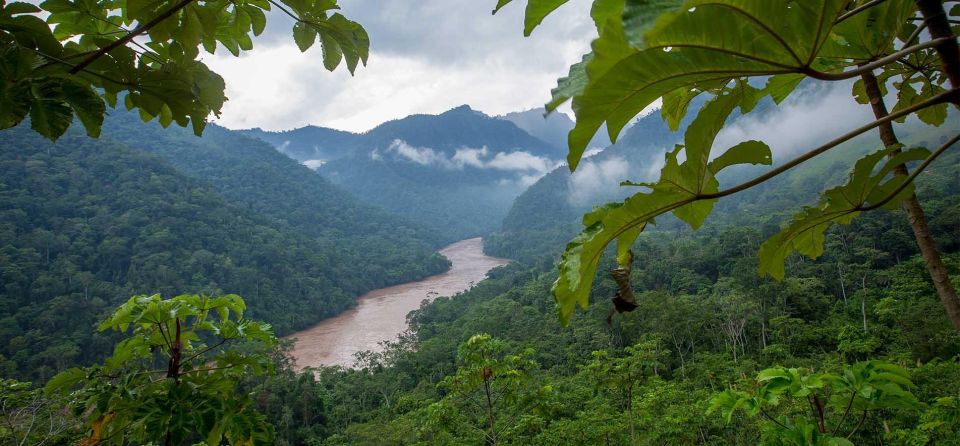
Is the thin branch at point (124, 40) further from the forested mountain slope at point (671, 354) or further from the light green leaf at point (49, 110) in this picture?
the forested mountain slope at point (671, 354)

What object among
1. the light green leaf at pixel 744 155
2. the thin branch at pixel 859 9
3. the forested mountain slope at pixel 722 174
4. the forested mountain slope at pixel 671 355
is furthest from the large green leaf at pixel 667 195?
the forested mountain slope at pixel 722 174

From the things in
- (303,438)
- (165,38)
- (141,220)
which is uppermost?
(141,220)

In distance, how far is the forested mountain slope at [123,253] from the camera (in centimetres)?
2094

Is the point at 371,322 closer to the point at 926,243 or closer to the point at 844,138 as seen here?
the point at 926,243

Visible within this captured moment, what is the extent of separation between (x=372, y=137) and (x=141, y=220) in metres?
82.5

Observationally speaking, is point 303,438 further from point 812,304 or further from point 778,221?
point 778,221

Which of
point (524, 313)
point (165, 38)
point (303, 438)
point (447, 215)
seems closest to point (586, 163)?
point (447, 215)

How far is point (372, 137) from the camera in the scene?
112 m

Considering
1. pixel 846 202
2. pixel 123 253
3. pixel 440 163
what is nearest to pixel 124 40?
pixel 846 202

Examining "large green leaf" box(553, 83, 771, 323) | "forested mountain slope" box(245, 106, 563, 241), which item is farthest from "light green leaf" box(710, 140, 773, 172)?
"forested mountain slope" box(245, 106, 563, 241)

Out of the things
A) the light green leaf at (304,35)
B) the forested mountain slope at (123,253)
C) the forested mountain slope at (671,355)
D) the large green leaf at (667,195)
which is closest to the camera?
the large green leaf at (667,195)

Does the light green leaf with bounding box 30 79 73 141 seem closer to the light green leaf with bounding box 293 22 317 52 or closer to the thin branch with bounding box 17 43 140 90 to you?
the thin branch with bounding box 17 43 140 90

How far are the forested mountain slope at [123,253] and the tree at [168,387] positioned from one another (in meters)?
22.6

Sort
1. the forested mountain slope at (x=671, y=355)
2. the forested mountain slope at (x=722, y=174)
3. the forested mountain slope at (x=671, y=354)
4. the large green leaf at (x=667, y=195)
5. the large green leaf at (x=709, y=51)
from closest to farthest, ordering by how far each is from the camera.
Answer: the large green leaf at (x=709, y=51) < the large green leaf at (x=667, y=195) < the forested mountain slope at (x=671, y=354) < the forested mountain slope at (x=671, y=355) < the forested mountain slope at (x=722, y=174)
